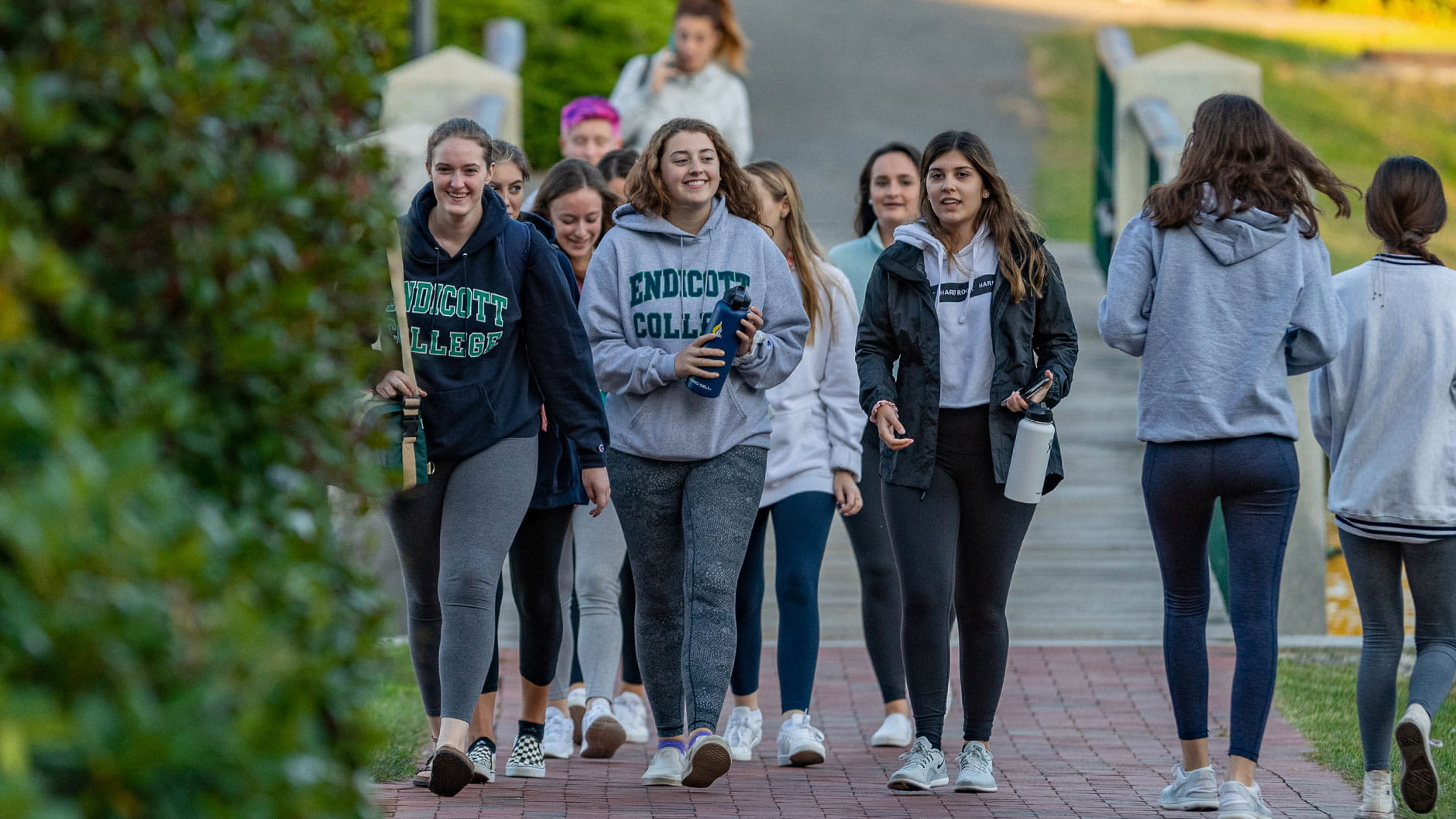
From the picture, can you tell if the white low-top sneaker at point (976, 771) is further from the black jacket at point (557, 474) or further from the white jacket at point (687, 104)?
the white jacket at point (687, 104)

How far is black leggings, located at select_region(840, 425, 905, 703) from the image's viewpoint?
21.7 ft

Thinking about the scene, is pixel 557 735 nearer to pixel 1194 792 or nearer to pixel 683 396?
pixel 683 396

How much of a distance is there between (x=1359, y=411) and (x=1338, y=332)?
15.3 inches

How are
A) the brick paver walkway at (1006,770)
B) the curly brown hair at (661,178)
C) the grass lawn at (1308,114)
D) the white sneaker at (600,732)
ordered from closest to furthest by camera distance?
1. the brick paver walkway at (1006,770)
2. the curly brown hair at (661,178)
3. the white sneaker at (600,732)
4. the grass lawn at (1308,114)

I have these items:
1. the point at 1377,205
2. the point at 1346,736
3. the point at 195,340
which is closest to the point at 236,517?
the point at 195,340

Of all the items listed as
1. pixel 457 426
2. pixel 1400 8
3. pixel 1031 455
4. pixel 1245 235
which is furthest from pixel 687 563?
pixel 1400 8

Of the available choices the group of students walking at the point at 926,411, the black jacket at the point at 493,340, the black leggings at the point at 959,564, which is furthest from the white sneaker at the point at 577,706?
the black jacket at the point at 493,340

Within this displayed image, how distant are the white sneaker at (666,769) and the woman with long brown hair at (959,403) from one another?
2.28ft

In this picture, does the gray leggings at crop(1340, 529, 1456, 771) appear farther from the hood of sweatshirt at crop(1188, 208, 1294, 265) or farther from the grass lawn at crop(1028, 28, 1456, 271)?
the grass lawn at crop(1028, 28, 1456, 271)

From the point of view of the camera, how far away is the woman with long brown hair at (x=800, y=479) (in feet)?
Answer: 20.8

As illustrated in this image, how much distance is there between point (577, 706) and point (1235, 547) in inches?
109

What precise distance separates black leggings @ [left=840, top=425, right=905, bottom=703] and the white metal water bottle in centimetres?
118

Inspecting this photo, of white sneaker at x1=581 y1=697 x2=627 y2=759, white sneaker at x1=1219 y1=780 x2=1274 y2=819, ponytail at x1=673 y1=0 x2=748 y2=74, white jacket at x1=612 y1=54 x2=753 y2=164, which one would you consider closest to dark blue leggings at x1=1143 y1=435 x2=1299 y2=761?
white sneaker at x1=1219 y1=780 x2=1274 y2=819

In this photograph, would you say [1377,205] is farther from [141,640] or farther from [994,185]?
[141,640]
